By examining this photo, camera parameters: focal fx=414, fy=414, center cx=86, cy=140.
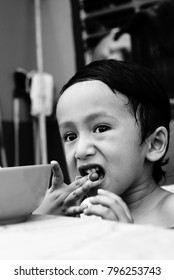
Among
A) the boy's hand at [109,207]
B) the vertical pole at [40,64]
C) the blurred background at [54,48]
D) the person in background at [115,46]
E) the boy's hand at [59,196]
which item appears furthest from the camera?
the vertical pole at [40,64]

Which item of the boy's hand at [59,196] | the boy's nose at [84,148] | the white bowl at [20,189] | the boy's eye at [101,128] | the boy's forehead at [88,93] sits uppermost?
the boy's forehead at [88,93]

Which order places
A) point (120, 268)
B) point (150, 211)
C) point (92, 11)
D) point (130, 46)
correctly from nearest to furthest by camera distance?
1. point (120, 268)
2. point (150, 211)
3. point (130, 46)
4. point (92, 11)

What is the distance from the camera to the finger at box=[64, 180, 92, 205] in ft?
2.98

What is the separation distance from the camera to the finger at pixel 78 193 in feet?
2.98

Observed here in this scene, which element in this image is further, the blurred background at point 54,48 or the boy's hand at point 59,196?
the blurred background at point 54,48

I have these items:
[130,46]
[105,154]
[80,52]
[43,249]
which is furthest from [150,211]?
[80,52]

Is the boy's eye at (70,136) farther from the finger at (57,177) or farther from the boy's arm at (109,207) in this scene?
the boy's arm at (109,207)

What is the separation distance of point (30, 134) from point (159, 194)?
2.44m

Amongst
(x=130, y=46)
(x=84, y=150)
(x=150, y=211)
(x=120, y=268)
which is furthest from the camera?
(x=130, y=46)

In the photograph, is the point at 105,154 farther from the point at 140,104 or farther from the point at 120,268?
the point at 120,268

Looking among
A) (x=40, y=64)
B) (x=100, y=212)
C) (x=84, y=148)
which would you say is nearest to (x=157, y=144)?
(x=84, y=148)

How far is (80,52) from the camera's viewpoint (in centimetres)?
348

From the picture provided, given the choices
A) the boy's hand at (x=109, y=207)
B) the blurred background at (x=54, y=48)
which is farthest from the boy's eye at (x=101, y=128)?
the blurred background at (x=54, y=48)

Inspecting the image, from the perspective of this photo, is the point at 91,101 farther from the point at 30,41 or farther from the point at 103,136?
the point at 30,41
